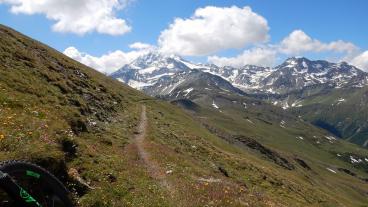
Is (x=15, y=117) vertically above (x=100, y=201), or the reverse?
(x=15, y=117)

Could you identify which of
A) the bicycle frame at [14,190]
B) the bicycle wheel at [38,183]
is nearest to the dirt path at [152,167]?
the bicycle wheel at [38,183]

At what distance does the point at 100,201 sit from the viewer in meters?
17.7

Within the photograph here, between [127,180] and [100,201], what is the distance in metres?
4.84

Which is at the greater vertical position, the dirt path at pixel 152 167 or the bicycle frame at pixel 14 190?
the bicycle frame at pixel 14 190

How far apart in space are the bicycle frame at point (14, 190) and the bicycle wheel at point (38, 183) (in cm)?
44

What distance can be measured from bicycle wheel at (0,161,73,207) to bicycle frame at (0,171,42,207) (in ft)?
1.46

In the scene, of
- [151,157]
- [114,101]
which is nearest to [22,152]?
[151,157]

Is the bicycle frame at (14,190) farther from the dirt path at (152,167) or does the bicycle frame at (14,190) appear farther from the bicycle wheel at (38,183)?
the dirt path at (152,167)

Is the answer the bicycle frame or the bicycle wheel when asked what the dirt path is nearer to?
the bicycle wheel

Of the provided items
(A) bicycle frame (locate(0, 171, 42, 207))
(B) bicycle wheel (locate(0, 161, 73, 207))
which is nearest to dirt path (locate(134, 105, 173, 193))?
(B) bicycle wheel (locate(0, 161, 73, 207))

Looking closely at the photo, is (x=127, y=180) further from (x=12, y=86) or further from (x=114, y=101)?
(x=114, y=101)

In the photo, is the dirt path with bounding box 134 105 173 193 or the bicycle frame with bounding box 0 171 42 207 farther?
the dirt path with bounding box 134 105 173 193

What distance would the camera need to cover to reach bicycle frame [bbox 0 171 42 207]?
797 centimetres

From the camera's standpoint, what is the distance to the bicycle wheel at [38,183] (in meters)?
8.81
